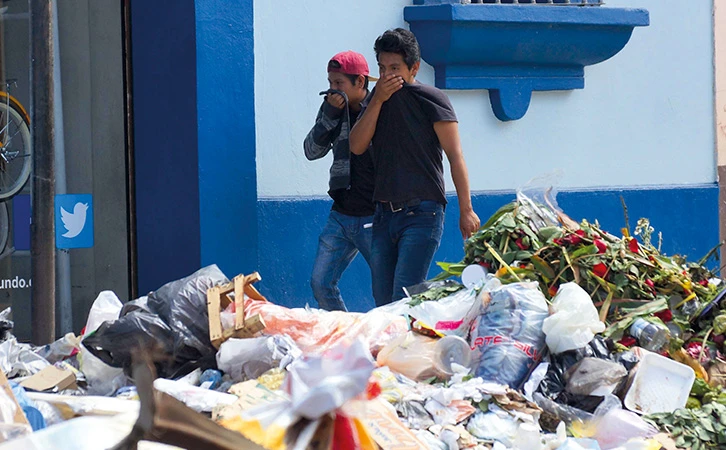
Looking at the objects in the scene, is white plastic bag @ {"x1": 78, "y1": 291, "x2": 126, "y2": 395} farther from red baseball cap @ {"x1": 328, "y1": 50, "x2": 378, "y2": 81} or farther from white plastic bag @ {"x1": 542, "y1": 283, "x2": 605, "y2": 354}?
red baseball cap @ {"x1": 328, "y1": 50, "x2": 378, "y2": 81}

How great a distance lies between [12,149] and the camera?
615 cm

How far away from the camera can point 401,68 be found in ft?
17.2

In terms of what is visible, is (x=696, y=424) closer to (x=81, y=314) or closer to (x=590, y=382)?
(x=590, y=382)

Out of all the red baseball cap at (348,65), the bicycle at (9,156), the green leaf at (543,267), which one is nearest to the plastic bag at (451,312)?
the green leaf at (543,267)

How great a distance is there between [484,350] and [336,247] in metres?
1.71

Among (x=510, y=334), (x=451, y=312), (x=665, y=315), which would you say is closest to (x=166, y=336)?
(x=451, y=312)

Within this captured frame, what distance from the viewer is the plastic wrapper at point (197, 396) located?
3625 mm

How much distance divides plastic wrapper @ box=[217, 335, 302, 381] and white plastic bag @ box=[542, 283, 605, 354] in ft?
3.36

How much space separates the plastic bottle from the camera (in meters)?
4.26

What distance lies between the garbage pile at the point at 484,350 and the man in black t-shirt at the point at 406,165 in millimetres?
224

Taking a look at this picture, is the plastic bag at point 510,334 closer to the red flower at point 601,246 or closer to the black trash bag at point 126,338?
the red flower at point 601,246

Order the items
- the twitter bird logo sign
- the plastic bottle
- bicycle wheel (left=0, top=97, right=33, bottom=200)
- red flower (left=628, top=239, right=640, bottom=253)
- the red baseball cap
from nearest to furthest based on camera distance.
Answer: the plastic bottle
red flower (left=628, top=239, right=640, bottom=253)
the red baseball cap
the twitter bird logo sign
bicycle wheel (left=0, top=97, right=33, bottom=200)

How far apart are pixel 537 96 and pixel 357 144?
2325mm

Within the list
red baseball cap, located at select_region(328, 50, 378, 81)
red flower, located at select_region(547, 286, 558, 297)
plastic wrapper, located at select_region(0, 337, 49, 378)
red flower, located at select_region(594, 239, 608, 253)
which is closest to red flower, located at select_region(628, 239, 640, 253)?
red flower, located at select_region(594, 239, 608, 253)
